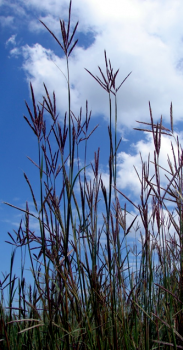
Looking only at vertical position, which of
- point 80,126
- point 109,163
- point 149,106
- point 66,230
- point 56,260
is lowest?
point 56,260

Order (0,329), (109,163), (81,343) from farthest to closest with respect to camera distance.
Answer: (0,329), (81,343), (109,163)

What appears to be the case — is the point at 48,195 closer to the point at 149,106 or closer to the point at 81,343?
the point at 149,106

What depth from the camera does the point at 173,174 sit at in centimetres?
150

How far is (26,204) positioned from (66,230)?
0.46 meters

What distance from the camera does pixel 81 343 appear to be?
5.01ft

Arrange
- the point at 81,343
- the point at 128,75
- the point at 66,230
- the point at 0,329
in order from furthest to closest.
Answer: the point at 0,329
the point at 128,75
the point at 81,343
the point at 66,230

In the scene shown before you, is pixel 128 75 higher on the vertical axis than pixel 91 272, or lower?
higher

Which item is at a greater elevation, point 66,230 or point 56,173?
point 56,173

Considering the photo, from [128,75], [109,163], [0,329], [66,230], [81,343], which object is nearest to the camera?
[66,230]

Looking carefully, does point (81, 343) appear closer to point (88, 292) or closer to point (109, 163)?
point (88, 292)

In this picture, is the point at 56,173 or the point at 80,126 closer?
the point at 56,173

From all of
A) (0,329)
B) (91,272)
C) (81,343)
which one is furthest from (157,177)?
(0,329)

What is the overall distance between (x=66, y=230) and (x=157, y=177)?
0.45 metres

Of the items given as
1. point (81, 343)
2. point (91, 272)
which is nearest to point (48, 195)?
point (91, 272)
